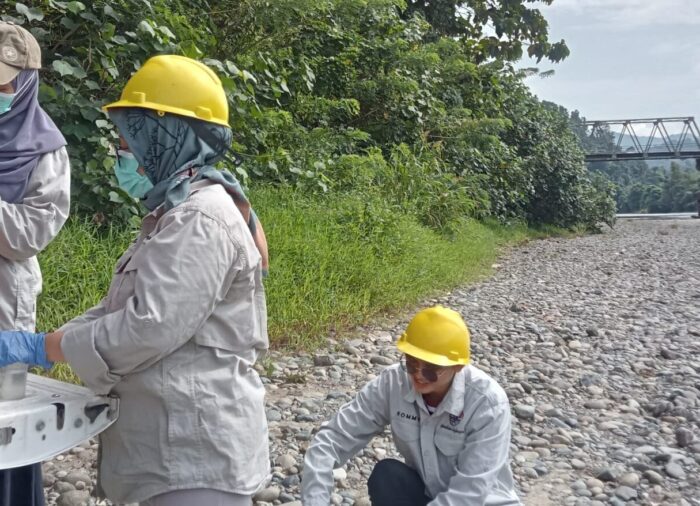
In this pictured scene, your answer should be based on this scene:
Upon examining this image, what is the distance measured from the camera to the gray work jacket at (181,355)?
4.98 feet

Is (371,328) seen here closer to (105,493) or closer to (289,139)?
(289,139)

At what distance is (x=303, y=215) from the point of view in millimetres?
7176

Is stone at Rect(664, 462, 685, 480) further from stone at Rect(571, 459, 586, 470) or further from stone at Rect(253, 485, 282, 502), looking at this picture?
stone at Rect(253, 485, 282, 502)

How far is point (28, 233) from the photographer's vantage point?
2.09 m

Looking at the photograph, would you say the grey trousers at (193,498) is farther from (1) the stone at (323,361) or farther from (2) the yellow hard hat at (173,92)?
(1) the stone at (323,361)

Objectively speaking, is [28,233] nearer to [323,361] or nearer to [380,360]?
[323,361]

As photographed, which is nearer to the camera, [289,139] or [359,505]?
[359,505]

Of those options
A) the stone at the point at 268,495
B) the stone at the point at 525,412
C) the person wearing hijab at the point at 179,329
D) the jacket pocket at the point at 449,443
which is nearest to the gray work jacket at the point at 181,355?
the person wearing hijab at the point at 179,329

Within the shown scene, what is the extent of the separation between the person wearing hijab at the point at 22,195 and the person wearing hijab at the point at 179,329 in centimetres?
49

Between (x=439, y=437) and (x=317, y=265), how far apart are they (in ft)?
13.3

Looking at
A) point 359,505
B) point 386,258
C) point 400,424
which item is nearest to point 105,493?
point 400,424

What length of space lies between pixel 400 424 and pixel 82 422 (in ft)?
3.95

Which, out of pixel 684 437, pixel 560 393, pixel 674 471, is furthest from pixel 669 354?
pixel 674 471

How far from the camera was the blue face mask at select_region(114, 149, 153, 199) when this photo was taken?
1.81m
